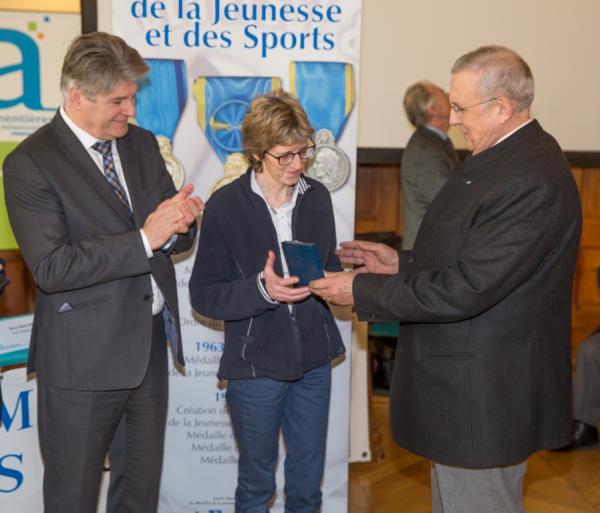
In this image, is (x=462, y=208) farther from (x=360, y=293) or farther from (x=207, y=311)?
(x=207, y=311)

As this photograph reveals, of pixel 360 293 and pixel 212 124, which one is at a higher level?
pixel 212 124

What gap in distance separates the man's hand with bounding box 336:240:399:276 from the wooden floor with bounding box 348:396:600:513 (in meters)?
1.24

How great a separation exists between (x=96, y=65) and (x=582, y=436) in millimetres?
3096

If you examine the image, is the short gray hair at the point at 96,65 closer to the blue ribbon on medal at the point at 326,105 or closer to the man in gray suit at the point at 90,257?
the man in gray suit at the point at 90,257

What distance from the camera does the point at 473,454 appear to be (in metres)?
2.13

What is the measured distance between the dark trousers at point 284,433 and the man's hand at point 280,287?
297mm

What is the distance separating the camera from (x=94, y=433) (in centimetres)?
226

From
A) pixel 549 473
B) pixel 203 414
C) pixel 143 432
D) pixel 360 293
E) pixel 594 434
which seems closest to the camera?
pixel 360 293

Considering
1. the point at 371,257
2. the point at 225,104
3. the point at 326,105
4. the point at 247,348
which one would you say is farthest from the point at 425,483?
the point at 225,104

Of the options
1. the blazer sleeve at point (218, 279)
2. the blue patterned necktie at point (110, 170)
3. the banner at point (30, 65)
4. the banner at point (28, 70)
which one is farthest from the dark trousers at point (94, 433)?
the banner at point (30, 65)

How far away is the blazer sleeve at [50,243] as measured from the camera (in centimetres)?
210

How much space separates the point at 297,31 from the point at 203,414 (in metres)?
1.48

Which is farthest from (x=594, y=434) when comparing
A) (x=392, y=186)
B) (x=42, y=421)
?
(x=42, y=421)

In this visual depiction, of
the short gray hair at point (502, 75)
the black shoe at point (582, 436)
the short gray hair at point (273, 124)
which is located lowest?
the black shoe at point (582, 436)
